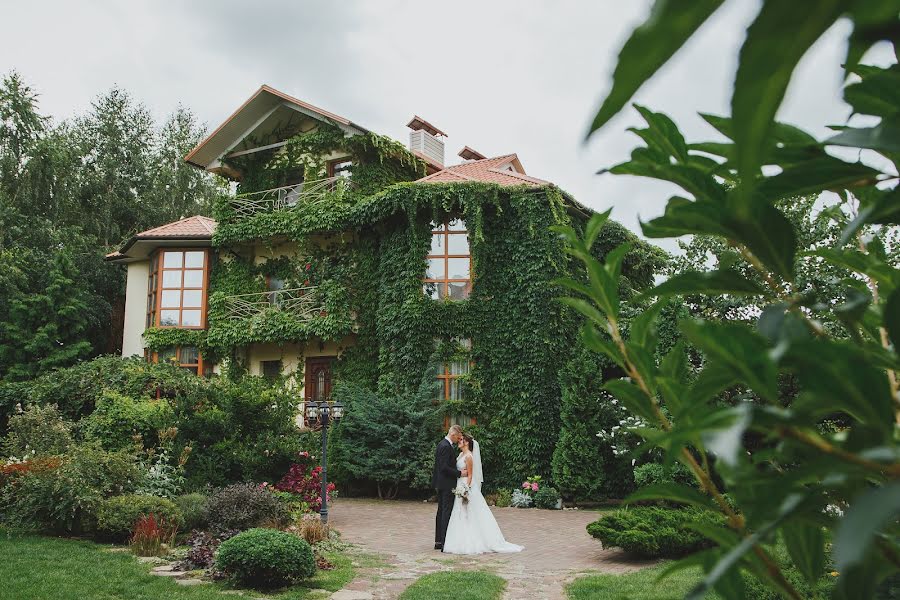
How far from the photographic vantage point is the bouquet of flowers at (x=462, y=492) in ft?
35.3

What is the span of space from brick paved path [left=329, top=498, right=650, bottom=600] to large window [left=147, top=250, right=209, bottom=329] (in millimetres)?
8745

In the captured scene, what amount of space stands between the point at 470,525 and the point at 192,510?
4.25 m

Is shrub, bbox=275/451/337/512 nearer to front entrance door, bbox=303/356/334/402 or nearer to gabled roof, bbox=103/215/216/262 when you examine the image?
front entrance door, bbox=303/356/334/402

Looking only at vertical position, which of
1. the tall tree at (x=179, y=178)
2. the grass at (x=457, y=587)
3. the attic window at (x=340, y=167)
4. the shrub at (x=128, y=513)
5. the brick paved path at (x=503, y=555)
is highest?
the tall tree at (x=179, y=178)

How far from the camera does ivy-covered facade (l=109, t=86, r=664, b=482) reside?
1666 centimetres

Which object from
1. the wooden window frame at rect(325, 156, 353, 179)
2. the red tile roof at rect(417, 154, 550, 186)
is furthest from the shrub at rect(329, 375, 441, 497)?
the wooden window frame at rect(325, 156, 353, 179)

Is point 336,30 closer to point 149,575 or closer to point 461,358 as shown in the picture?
point 149,575

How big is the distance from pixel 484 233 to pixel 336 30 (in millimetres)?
9518

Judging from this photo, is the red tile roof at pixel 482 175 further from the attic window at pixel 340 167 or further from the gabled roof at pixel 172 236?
the gabled roof at pixel 172 236

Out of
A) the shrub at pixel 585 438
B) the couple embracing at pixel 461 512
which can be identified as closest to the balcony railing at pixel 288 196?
the shrub at pixel 585 438

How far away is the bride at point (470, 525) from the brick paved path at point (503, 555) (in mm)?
293

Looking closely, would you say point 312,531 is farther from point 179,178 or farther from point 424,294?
point 179,178

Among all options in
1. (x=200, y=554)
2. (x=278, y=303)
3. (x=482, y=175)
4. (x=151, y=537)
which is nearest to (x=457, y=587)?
(x=200, y=554)

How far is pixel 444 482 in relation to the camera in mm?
10852
